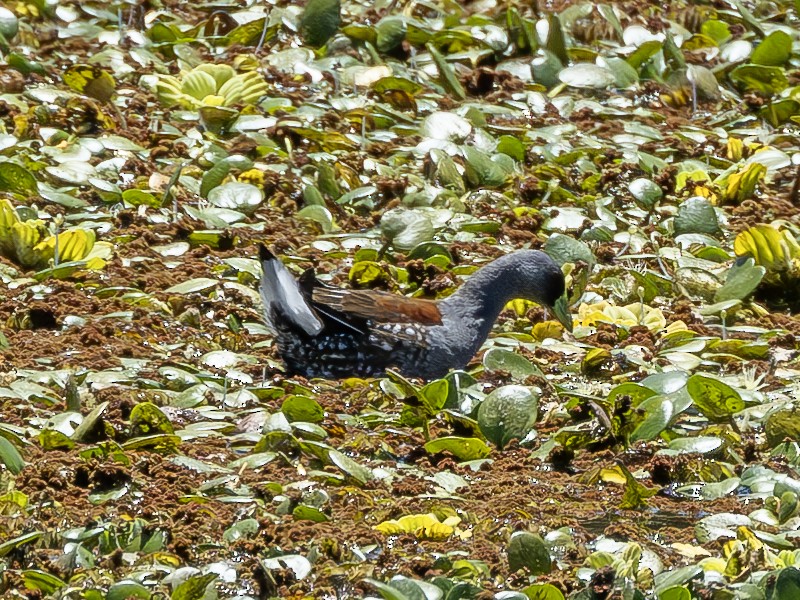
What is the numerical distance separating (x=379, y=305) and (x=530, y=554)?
253 cm

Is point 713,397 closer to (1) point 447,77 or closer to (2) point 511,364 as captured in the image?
(2) point 511,364

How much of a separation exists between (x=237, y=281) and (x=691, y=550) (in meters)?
3.28

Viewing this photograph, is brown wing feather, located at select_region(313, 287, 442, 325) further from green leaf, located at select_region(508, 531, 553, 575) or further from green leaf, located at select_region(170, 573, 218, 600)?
green leaf, located at select_region(170, 573, 218, 600)

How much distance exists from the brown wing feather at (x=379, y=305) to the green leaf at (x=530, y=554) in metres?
2.42

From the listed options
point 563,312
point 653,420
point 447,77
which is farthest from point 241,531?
point 447,77

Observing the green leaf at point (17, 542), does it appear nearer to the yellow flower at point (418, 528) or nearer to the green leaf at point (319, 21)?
the yellow flower at point (418, 528)

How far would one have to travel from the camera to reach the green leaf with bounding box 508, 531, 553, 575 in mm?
5012

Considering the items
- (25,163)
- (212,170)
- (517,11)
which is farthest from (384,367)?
(517,11)

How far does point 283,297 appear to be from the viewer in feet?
23.2

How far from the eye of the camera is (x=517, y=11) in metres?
11.7

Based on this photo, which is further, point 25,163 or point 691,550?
point 25,163

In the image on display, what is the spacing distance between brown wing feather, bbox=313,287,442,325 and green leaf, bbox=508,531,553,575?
2.42 metres

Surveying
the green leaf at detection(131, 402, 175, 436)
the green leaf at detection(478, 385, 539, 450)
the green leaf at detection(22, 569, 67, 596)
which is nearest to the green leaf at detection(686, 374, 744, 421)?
the green leaf at detection(478, 385, 539, 450)

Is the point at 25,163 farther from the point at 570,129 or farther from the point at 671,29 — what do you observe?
the point at 671,29
